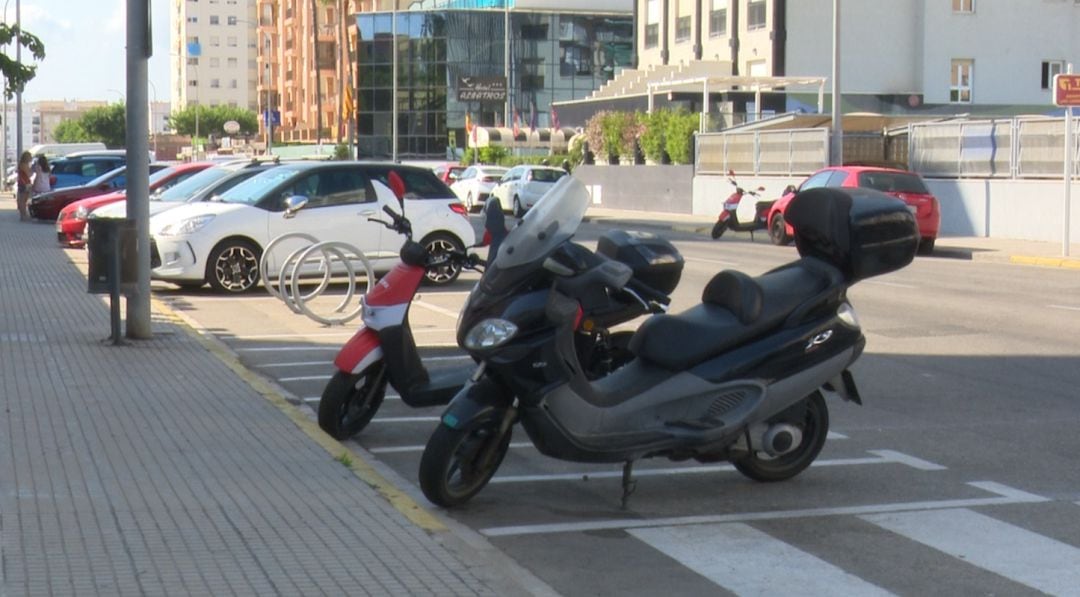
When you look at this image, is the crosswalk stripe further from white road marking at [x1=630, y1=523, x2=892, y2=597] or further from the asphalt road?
white road marking at [x1=630, y1=523, x2=892, y2=597]

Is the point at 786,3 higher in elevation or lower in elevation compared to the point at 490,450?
higher

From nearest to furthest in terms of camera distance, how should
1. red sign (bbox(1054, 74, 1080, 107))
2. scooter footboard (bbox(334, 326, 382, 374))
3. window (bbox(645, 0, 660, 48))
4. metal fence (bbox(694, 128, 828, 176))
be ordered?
scooter footboard (bbox(334, 326, 382, 374))
red sign (bbox(1054, 74, 1080, 107))
metal fence (bbox(694, 128, 828, 176))
window (bbox(645, 0, 660, 48))

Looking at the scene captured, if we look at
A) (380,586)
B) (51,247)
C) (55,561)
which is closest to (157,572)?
(55,561)

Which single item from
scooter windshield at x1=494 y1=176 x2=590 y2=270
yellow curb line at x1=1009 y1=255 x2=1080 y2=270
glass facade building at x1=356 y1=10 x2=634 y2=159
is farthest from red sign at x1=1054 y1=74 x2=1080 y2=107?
glass facade building at x1=356 y1=10 x2=634 y2=159

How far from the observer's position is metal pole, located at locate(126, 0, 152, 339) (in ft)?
42.2

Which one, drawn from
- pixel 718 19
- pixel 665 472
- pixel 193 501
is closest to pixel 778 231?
pixel 665 472

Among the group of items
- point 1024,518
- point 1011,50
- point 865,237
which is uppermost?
point 1011,50

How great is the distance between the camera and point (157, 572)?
5918mm

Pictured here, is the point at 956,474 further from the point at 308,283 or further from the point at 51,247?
the point at 51,247

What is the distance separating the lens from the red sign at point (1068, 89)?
2542cm

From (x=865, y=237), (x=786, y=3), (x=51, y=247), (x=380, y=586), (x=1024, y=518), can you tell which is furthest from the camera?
(x=786, y=3)

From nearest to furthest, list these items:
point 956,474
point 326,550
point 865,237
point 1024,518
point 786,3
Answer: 1. point 326,550
2. point 1024,518
3. point 865,237
4. point 956,474
5. point 786,3

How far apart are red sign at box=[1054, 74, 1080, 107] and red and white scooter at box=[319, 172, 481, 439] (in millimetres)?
18785

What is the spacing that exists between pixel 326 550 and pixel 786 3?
5213cm
